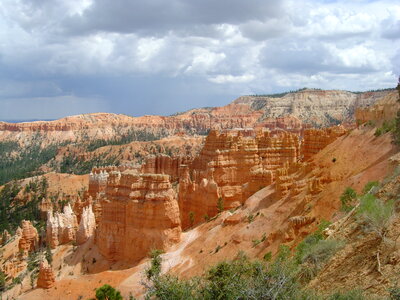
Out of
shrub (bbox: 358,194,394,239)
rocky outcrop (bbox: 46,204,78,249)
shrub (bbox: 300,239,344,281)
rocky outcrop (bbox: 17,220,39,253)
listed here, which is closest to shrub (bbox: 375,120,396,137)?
shrub (bbox: 300,239,344,281)

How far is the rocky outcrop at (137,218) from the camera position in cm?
3472

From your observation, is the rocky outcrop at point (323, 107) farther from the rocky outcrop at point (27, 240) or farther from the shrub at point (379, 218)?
the shrub at point (379, 218)

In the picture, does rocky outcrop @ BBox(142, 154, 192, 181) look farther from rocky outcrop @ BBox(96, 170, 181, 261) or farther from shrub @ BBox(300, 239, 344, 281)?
shrub @ BBox(300, 239, 344, 281)

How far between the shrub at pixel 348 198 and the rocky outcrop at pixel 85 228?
26016 mm

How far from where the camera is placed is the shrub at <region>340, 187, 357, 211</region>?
22.4 meters

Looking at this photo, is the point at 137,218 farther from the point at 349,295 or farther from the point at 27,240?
the point at 349,295

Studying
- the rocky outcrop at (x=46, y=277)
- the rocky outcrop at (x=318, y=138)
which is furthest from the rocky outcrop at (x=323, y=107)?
the rocky outcrop at (x=46, y=277)

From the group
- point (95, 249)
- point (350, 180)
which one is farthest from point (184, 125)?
point (350, 180)

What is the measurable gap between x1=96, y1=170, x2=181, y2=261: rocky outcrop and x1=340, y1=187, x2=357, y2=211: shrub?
15.5 metres

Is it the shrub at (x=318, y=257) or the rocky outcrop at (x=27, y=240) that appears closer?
the shrub at (x=318, y=257)

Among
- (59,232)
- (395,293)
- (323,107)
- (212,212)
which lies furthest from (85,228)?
(323,107)

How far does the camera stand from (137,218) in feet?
117

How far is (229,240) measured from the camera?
3006cm

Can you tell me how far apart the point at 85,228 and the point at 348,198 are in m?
27.3
